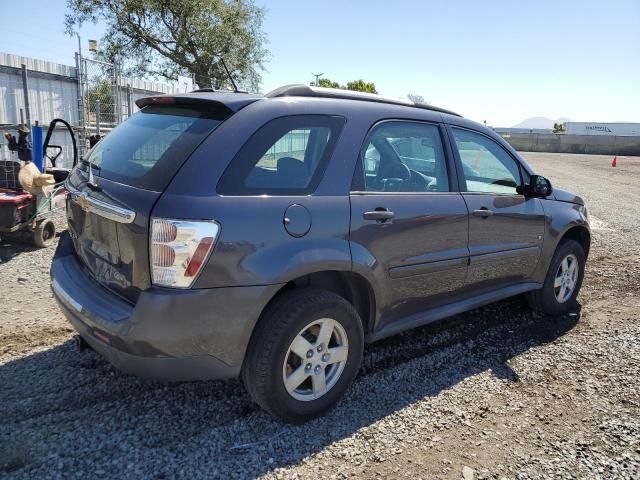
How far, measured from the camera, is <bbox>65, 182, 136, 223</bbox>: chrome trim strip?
2.51 m

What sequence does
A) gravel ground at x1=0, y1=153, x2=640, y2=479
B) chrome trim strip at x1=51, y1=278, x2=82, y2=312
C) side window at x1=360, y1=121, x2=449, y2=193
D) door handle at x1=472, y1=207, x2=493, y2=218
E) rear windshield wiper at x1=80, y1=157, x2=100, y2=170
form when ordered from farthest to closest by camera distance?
door handle at x1=472, y1=207, x2=493, y2=218, side window at x1=360, y1=121, x2=449, y2=193, rear windshield wiper at x1=80, y1=157, x2=100, y2=170, chrome trim strip at x1=51, y1=278, x2=82, y2=312, gravel ground at x1=0, y1=153, x2=640, y2=479

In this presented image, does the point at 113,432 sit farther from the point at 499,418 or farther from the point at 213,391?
the point at 499,418

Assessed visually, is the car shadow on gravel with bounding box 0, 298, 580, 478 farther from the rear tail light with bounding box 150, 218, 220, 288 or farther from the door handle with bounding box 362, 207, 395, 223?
the door handle with bounding box 362, 207, 395, 223

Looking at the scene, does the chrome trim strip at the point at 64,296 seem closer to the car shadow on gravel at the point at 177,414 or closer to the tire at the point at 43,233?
Answer: the car shadow on gravel at the point at 177,414

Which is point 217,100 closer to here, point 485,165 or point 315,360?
point 315,360

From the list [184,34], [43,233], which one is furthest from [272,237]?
[184,34]

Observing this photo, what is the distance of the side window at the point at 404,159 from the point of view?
3191 mm

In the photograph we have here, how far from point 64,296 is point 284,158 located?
152cm

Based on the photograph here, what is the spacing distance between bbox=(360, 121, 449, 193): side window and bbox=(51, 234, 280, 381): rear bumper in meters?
1.10

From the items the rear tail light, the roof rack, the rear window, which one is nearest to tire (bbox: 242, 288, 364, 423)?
the rear tail light

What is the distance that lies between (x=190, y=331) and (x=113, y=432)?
87 centimetres

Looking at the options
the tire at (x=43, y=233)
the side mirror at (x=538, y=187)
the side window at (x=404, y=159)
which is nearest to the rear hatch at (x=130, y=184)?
the side window at (x=404, y=159)

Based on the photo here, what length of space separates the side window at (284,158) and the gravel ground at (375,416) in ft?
4.57

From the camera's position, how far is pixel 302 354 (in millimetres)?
2840
